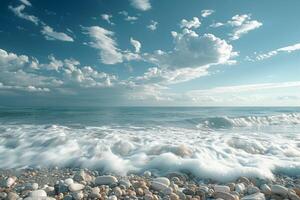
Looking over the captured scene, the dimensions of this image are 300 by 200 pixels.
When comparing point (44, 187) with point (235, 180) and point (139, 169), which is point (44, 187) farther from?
point (235, 180)

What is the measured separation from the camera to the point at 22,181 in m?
5.79

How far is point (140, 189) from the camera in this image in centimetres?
508

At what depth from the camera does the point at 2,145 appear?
31.6 feet

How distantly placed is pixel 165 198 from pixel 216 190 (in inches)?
43.6

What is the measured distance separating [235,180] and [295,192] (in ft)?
4.35

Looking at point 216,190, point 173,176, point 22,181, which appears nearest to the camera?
point 216,190

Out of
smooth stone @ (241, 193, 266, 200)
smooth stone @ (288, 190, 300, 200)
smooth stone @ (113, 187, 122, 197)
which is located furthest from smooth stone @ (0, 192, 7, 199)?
smooth stone @ (288, 190, 300, 200)

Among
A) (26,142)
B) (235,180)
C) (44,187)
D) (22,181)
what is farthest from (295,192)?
(26,142)

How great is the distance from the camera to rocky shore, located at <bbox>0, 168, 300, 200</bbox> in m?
4.77

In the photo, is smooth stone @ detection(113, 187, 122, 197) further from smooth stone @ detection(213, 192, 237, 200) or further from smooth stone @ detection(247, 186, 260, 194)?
smooth stone @ detection(247, 186, 260, 194)

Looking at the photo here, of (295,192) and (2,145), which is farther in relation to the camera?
(2,145)

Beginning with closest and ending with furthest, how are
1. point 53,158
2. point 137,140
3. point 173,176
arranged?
point 173,176 < point 53,158 < point 137,140

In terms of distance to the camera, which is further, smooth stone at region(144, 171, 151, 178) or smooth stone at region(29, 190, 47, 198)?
smooth stone at region(144, 171, 151, 178)

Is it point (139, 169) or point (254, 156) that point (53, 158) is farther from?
point (254, 156)
